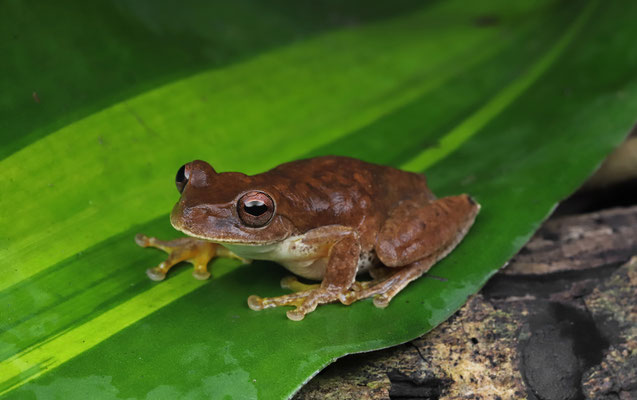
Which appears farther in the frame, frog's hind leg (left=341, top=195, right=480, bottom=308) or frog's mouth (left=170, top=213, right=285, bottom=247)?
frog's hind leg (left=341, top=195, right=480, bottom=308)

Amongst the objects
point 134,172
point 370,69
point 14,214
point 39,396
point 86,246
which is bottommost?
point 39,396

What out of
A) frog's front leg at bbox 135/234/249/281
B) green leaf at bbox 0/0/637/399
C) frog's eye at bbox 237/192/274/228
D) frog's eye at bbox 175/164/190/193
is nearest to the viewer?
green leaf at bbox 0/0/637/399

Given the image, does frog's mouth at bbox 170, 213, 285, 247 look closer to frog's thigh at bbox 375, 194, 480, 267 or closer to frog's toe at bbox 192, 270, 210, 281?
frog's toe at bbox 192, 270, 210, 281

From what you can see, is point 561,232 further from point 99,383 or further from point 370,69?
point 99,383

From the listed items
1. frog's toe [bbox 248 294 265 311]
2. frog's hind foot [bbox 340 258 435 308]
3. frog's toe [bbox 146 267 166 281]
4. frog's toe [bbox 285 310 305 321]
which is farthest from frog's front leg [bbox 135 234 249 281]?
frog's hind foot [bbox 340 258 435 308]

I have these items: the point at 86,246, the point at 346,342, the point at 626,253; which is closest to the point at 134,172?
the point at 86,246

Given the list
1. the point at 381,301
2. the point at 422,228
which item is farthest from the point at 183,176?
the point at 422,228

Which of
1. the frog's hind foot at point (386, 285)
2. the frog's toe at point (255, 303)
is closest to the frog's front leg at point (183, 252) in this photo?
the frog's toe at point (255, 303)
